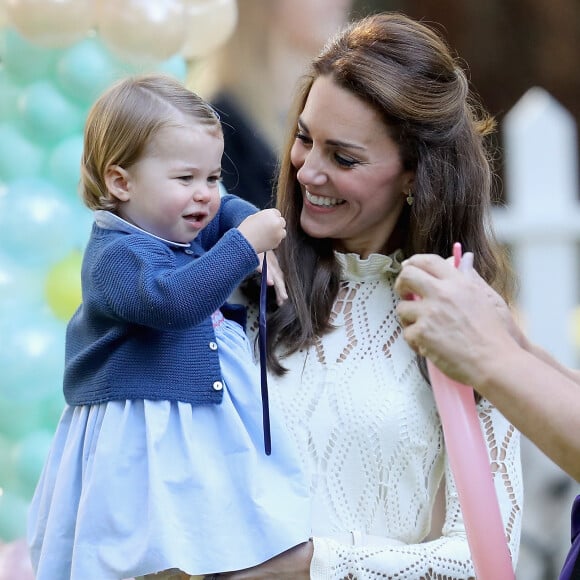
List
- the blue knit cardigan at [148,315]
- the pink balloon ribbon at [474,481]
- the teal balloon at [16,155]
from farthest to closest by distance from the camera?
1. the teal balloon at [16,155]
2. the blue knit cardigan at [148,315]
3. the pink balloon ribbon at [474,481]

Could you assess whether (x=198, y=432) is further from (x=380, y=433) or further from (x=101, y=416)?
(x=380, y=433)

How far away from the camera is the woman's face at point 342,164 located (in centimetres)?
199

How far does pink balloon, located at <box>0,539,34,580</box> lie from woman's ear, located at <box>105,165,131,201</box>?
1.13 m

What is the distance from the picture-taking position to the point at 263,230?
1.78m

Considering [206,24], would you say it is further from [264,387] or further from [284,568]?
[284,568]

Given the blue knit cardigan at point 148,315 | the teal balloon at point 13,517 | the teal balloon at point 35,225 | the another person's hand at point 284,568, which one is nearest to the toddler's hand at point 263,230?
the blue knit cardigan at point 148,315

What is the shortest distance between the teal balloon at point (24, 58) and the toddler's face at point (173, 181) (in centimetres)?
96

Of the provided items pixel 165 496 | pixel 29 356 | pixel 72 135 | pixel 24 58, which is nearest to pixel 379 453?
pixel 165 496

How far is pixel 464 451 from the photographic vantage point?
1528mm

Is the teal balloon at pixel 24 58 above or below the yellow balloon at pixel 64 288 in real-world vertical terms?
above

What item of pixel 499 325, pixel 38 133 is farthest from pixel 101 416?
pixel 38 133

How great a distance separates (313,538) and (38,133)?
1.25 metres

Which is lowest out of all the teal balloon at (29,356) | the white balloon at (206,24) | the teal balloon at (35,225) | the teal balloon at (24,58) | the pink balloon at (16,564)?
the pink balloon at (16,564)

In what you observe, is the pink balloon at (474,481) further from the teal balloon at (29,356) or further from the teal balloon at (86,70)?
the teal balloon at (86,70)
